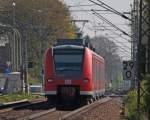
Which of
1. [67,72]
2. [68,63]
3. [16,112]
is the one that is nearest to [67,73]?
[67,72]

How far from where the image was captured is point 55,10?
9138 cm

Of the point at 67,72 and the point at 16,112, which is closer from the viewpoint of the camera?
the point at 16,112

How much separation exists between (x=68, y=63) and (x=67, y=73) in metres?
0.60

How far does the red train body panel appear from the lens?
3641cm

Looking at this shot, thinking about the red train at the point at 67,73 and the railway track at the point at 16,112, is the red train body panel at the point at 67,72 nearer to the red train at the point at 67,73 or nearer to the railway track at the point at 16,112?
the red train at the point at 67,73

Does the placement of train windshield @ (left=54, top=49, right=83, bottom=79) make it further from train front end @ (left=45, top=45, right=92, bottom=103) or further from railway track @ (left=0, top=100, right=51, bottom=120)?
railway track @ (left=0, top=100, right=51, bottom=120)

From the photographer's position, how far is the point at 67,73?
36562 millimetres

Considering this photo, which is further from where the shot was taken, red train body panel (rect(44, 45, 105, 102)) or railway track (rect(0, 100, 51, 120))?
red train body panel (rect(44, 45, 105, 102))

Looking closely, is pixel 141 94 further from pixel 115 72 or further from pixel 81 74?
pixel 115 72

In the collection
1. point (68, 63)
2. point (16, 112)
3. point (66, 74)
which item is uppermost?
point (68, 63)

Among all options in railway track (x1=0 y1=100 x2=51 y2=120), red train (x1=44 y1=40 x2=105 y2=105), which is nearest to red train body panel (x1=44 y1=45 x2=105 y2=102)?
red train (x1=44 y1=40 x2=105 y2=105)

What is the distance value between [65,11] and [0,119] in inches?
2611

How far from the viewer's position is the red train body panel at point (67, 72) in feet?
119

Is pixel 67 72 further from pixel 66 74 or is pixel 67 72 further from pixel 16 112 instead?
pixel 16 112
